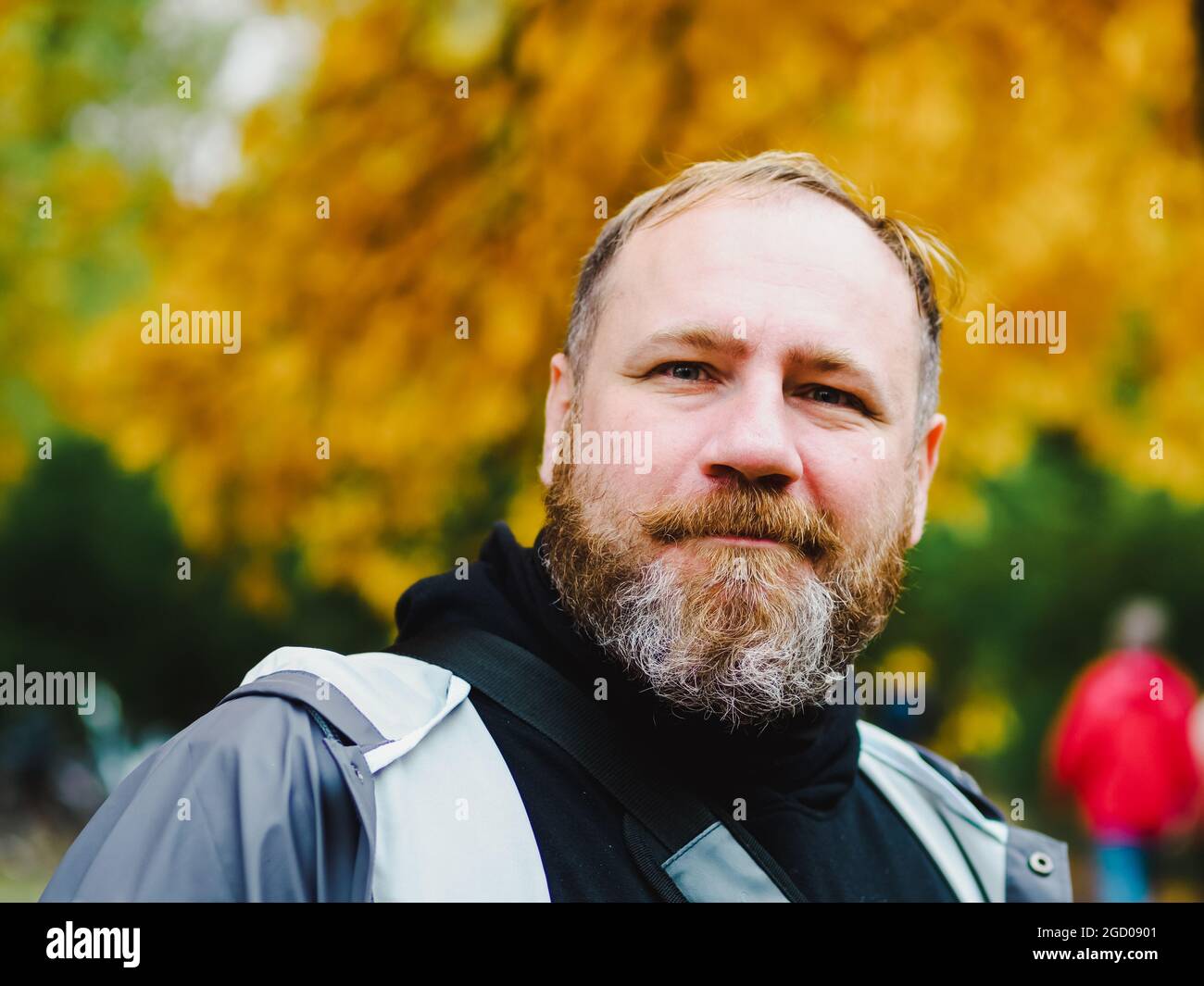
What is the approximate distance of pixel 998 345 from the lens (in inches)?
168

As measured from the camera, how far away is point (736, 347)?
1.84m

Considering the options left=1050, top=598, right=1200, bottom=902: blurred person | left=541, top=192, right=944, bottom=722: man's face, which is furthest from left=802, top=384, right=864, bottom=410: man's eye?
left=1050, top=598, right=1200, bottom=902: blurred person

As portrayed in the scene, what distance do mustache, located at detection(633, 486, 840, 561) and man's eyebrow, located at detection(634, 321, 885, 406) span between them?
8.4 inches

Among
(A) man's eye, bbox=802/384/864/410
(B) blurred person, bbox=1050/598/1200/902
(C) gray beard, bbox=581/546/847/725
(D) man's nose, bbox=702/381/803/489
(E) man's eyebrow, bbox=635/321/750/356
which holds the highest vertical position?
(E) man's eyebrow, bbox=635/321/750/356

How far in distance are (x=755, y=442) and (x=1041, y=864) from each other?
1002mm

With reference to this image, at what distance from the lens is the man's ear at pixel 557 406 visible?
215 cm

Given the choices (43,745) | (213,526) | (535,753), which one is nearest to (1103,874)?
(213,526)

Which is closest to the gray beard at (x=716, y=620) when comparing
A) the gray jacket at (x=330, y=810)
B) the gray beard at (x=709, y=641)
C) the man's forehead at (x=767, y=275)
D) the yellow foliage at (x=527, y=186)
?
the gray beard at (x=709, y=641)

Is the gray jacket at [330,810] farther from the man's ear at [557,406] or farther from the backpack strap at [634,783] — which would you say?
the man's ear at [557,406]

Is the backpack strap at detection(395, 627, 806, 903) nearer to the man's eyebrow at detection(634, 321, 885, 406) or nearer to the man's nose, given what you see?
the man's nose

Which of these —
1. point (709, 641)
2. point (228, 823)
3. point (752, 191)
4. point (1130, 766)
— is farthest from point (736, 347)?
point (1130, 766)

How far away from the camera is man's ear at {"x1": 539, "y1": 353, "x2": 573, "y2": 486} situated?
215 centimetres

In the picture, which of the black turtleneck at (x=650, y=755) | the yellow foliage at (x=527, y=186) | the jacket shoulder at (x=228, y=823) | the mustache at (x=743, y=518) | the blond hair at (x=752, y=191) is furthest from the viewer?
the yellow foliage at (x=527, y=186)

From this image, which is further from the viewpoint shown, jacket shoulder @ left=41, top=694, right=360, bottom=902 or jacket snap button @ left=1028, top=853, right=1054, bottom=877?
jacket snap button @ left=1028, top=853, right=1054, bottom=877
